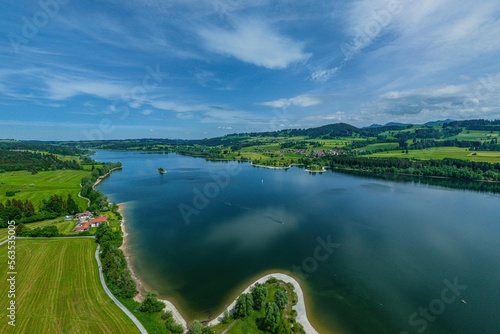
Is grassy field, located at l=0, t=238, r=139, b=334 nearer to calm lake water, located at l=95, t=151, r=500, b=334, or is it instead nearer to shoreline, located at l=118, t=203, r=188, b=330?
shoreline, located at l=118, t=203, r=188, b=330

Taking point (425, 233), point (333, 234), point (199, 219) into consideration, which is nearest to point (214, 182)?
point (199, 219)

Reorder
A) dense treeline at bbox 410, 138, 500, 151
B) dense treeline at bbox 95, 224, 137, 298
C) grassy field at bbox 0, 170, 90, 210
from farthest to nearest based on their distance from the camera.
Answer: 1. dense treeline at bbox 410, 138, 500, 151
2. grassy field at bbox 0, 170, 90, 210
3. dense treeline at bbox 95, 224, 137, 298

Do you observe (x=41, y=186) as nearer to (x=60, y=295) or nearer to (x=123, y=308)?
(x=60, y=295)

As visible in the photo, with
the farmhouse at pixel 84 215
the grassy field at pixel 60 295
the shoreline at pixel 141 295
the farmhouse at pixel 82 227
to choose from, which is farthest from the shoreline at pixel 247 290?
the farmhouse at pixel 84 215

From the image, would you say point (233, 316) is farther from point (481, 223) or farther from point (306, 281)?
point (481, 223)

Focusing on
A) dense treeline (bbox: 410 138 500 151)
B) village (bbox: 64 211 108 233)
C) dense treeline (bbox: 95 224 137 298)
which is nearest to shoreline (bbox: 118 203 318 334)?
→ dense treeline (bbox: 95 224 137 298)

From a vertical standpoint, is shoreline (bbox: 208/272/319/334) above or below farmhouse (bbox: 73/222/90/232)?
below

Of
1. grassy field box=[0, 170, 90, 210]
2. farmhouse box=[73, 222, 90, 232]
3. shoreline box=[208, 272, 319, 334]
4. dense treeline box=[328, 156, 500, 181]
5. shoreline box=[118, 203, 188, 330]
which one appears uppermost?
grassy field box=[0, 170, 90, 210]
